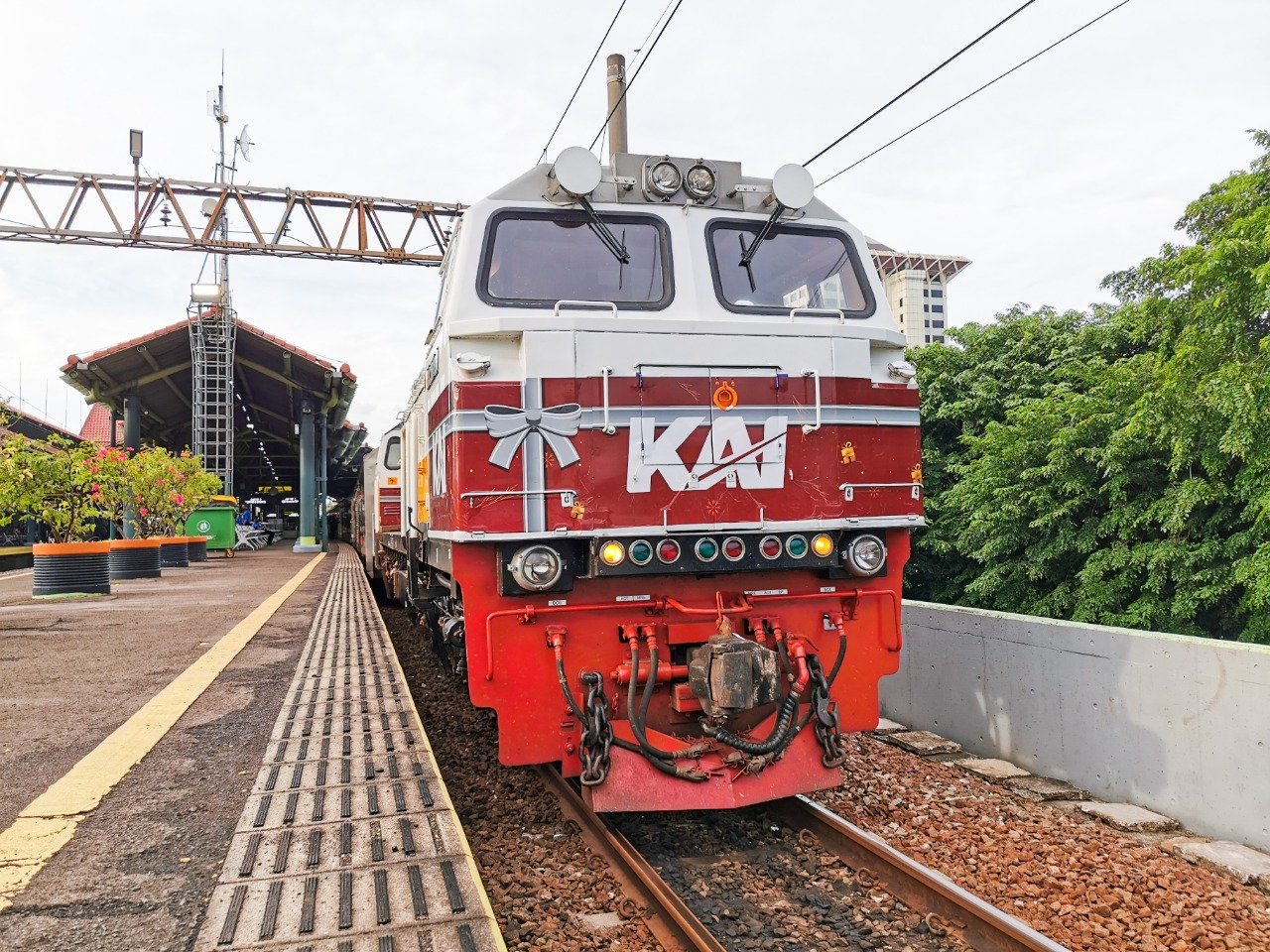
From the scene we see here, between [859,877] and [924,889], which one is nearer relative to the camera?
[924,889]

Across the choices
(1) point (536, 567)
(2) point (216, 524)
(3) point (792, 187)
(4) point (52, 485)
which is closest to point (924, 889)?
(1) point (536, 567)

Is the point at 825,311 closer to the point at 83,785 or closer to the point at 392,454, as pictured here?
the point at 83,785

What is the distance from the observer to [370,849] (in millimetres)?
3961

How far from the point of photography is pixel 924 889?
12.6 ft

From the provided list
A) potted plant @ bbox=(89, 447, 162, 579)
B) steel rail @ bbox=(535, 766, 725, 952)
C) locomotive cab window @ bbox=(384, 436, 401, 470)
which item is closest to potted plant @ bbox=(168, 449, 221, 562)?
potted plant @ bbox=(89, 447, 162, 579)

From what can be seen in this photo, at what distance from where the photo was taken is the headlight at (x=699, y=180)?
526 cm

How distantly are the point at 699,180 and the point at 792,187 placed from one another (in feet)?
1.74

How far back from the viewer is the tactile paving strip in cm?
322

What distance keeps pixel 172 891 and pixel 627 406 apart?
277 centimetres

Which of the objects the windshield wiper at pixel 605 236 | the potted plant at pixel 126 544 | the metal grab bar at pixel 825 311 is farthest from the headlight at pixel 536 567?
the potted plant at pixel 126 544

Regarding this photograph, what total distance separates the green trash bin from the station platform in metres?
20.8

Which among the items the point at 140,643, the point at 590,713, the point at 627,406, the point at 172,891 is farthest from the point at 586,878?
the point at 140,643

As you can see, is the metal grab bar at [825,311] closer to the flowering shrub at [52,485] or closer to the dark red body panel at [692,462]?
the dark red body panel at [692,462]

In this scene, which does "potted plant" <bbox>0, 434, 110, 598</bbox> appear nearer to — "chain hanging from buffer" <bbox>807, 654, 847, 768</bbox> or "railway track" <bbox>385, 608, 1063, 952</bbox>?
"railway track" <bbox>385, 608, 1063, 952</bbox>
